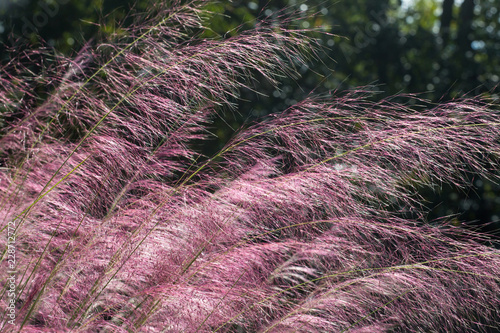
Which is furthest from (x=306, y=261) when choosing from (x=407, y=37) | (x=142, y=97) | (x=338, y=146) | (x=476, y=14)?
(x=476, y=14)

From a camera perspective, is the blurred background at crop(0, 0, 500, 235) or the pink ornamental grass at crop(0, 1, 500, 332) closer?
the pink ornamental grass at crop(0, 1, 500, 332)

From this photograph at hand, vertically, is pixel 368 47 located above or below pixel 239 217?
below

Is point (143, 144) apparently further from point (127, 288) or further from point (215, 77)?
point (127, 288)

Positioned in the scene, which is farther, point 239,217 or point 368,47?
point 368,47

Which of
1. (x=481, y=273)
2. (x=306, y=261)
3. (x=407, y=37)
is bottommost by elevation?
(x=407, y=37)

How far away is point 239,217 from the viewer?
1.96m

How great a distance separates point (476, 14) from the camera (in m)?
7.83

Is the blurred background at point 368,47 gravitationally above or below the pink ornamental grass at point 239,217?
below

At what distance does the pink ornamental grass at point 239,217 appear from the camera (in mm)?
1816

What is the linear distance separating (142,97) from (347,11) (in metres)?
6.23

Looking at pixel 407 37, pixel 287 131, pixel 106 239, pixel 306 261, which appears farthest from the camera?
pixel 407 37

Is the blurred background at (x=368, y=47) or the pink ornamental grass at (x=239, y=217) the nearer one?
the pink ornamental grass at (x=239, y=217)

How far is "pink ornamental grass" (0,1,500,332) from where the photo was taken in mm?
1816

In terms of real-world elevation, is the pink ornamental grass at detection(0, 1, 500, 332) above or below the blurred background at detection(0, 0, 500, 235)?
above
